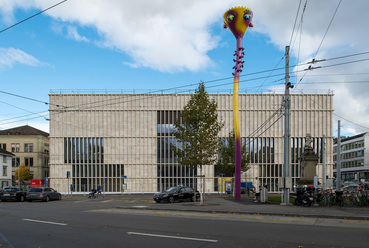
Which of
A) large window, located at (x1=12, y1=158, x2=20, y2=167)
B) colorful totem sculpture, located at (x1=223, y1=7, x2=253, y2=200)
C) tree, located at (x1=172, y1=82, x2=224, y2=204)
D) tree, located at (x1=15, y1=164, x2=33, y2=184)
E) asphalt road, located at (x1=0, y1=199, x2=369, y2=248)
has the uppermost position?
colorful totem sculpture, located at (x1=223, y1=7, x2=253, y2=200)

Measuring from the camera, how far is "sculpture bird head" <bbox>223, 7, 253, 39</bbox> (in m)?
30.3

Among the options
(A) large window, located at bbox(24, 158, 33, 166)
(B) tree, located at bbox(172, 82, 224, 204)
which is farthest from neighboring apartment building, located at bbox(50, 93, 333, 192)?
(B) tree, located at bbox(172, 82, 224, 204)

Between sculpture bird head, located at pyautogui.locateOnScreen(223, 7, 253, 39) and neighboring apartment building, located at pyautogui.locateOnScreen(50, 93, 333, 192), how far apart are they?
2860cm

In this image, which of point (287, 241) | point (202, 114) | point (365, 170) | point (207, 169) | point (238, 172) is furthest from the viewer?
point (365, 170)

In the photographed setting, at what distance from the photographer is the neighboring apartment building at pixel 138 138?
5891 cm

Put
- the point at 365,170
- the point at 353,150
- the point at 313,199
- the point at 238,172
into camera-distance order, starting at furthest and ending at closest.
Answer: the point at 353,150
the point at 365,170
the point at 238,172
the point at 313,199

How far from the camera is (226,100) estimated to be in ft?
195

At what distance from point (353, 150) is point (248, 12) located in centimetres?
8428

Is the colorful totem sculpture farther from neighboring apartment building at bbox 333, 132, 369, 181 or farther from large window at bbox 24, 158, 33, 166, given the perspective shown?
neighboring apartment building at bbox 333, 132, 369, 181

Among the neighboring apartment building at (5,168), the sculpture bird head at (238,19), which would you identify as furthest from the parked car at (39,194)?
the neighboring apartment building at (5,168)

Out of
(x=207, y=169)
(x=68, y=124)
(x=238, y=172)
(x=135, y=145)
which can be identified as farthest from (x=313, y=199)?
(x=68, y=124)

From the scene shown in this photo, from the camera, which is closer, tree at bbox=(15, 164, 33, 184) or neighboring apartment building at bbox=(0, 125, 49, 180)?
tree at bbox=(15, 164, 33, 184)

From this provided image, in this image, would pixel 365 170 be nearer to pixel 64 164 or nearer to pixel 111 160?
pixel 111 160

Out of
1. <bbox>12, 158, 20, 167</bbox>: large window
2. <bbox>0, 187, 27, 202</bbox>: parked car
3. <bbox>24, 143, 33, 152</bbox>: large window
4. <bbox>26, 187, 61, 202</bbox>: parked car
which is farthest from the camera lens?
<bbox>24, 143, 33, 152</bbox>: large window
